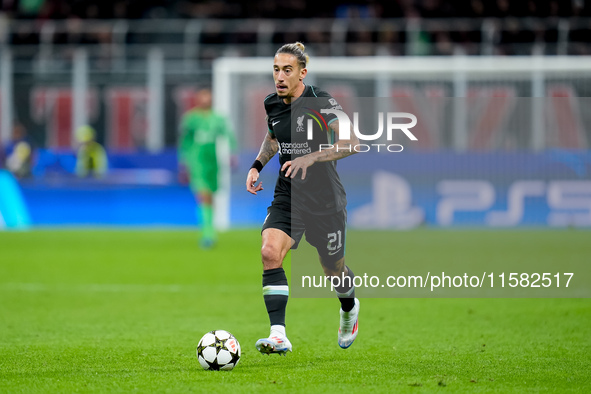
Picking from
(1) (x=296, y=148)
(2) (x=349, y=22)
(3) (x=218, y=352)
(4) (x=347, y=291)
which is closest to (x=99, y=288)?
(4) (x=347, y=291)

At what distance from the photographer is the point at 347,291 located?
6.50 meters

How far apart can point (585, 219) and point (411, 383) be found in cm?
915

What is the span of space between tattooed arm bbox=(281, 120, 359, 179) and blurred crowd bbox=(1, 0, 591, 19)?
51.7 feet

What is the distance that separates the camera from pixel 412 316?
852cm

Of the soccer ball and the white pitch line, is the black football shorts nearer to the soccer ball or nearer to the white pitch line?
the soccer ball

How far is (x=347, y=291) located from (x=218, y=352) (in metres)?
1.26

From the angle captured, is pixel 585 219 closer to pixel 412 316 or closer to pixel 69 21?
pixel 412 316

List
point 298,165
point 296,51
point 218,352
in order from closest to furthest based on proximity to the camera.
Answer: point 218,352 → point 298,165 → point 296,51

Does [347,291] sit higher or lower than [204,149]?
lower

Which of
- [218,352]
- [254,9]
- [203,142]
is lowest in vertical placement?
[218,352]

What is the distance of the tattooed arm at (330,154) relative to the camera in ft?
19.0

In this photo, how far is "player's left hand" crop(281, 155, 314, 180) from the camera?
5.73 meters

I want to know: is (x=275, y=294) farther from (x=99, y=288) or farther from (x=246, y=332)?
(x=99, y=288)

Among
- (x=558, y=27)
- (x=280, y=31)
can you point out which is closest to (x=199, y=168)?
(x=280, y=31)
